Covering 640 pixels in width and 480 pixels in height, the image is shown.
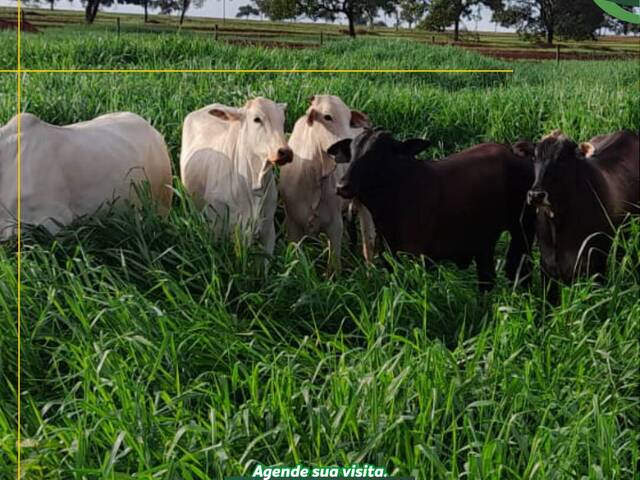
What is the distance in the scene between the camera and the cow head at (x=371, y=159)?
132 inches

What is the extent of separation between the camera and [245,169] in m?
3.88

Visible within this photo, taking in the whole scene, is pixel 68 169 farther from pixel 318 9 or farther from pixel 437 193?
pixel 318 9

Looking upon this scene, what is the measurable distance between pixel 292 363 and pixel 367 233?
1.38 meters

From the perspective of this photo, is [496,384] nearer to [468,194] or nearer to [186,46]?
[468,194]

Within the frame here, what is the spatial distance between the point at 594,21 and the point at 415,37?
13.5 m

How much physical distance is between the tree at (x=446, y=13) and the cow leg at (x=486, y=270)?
1.12 metres

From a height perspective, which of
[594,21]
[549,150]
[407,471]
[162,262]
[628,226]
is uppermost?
[594,21]

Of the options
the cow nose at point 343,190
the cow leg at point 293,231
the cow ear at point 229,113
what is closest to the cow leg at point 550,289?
the cow nose at point 343,190

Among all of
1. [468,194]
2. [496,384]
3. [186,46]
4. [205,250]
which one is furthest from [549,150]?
[186,46]

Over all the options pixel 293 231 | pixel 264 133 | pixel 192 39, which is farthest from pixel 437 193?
pixel 192 39

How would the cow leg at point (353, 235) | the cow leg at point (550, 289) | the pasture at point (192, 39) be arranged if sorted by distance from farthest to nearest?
the pasture at point (192, 39), the cow leg at point (353, 235), the cow leg at point (550, 289)

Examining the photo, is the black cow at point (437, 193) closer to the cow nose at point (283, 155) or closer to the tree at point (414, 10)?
the cow nose at point (283, 155)

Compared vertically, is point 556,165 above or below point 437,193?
above

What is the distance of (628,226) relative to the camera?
3463mm
